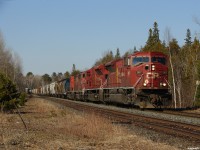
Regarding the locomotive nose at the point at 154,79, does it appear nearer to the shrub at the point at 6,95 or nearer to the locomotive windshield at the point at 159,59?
the locomotive windshield at the point at 159,59

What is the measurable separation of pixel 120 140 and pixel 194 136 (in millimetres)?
2702

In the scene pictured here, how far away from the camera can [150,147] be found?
9891 mm

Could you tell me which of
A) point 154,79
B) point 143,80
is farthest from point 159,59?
point 143,80

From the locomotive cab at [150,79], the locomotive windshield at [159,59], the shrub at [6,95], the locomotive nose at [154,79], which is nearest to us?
the shrub at [6,95]

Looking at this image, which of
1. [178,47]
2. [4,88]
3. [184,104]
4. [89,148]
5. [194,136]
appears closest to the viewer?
[89,148]

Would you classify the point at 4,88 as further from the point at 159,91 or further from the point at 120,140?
the point at 120,140

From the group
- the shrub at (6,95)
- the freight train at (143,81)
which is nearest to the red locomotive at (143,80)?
the freight train at (143,81)

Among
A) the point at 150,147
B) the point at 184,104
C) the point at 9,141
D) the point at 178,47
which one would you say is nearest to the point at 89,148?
the point at 150,147

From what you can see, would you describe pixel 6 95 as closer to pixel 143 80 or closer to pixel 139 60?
pixel 143 80

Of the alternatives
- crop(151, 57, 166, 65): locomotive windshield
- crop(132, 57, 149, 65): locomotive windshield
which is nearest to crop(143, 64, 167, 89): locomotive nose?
crop(151, 57, 166, 65): locomotive windshield

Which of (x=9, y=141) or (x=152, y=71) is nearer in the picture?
(x=9, y=141)

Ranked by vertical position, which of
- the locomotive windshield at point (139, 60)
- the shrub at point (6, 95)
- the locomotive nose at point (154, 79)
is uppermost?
the locomotive windshield at point (139, 60)

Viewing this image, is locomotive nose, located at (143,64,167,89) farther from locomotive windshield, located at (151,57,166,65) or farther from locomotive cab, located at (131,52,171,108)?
locomotive windshield, located at (151,57,166,65)

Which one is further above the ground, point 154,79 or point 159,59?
point 159,59
